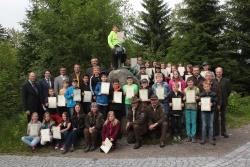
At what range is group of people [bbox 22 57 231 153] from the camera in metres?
13.5

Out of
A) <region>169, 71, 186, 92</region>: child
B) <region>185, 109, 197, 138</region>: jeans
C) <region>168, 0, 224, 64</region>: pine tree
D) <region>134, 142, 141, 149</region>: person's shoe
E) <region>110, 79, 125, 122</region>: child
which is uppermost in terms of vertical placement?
<region>168, 0, 224, 64</region>: pine tree

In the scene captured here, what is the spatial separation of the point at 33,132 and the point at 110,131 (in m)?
2.40

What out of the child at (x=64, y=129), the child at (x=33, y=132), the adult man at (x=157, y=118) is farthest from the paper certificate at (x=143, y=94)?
the child at (x=33, y=132)

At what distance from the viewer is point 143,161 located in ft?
38.5

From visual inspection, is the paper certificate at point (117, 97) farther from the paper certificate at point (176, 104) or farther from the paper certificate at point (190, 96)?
the paper certificate at point (190, 96)

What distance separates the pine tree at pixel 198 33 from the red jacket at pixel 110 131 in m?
13.2

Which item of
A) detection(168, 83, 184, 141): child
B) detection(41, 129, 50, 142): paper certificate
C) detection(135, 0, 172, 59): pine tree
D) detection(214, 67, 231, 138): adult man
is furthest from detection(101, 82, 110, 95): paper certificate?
detection(135, 0, 172, 59): pine tree

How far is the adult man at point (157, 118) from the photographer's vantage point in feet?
44.1

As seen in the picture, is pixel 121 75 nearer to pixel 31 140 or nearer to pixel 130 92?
pixel 130 92

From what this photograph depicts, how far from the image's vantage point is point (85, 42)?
883 inches

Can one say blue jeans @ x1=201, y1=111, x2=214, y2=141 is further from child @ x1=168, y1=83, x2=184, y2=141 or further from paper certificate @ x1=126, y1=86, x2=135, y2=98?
paper certificate @ x1=126, y1=86, x2=135, y2=98

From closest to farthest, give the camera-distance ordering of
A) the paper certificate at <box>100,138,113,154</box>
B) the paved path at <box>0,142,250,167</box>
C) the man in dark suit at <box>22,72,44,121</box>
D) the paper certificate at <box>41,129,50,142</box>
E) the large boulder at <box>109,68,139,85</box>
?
the paved path at <box>0,142,250,167</box> < the paper certificate at <box>100,138,113,154</box> < the paper certificate at <box>41,129,50,142</box> < the man in dark suit at <box>22,72,44,121</box> < the large boulder at <box>109,68,139,85</box>

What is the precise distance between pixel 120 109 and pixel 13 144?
3424 millimetres

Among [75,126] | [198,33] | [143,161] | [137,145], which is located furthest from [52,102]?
[198,33]
